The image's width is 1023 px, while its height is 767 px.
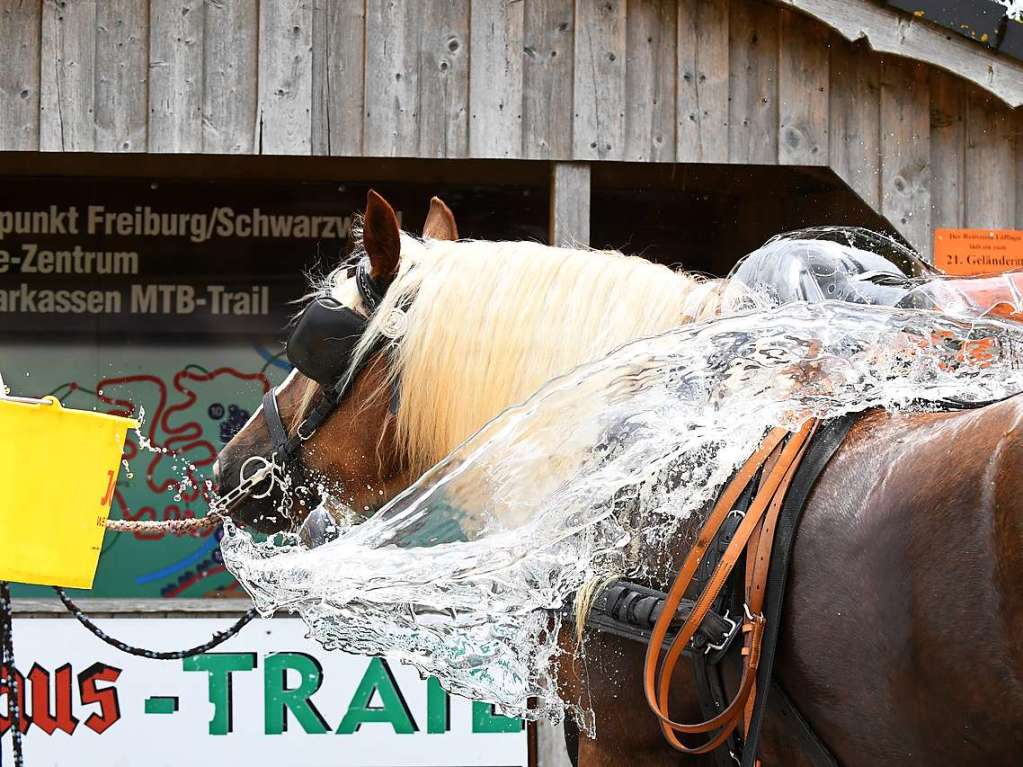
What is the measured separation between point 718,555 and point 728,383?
22cm

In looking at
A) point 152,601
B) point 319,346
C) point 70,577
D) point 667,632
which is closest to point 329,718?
point 152,601

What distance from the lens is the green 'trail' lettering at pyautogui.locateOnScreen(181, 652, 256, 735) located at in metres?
4.34

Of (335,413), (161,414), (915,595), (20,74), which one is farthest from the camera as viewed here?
(161,414)

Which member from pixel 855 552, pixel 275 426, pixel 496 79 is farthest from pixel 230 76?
pixel 855 552

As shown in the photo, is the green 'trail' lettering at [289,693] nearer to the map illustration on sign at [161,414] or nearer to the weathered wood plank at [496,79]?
the map illustration on sign at [161,414]

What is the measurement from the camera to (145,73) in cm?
402

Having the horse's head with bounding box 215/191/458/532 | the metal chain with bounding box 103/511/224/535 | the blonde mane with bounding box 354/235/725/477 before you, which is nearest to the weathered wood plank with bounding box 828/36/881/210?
the horse's head with bounding box 215/191/458/532

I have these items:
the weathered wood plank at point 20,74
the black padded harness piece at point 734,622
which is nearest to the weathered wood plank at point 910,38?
the weathered wood plank at point 20,74

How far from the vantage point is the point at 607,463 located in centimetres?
152

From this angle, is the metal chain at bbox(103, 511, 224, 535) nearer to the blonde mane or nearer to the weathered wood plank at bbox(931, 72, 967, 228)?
the blonde mane

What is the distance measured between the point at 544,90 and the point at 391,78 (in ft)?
1.72

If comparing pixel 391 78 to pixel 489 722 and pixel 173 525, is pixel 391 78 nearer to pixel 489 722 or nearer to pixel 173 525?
pixel 173 525

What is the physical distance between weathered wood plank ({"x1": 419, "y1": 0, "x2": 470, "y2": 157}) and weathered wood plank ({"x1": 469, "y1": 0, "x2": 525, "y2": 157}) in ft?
0.09

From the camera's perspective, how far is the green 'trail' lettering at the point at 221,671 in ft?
14.2
